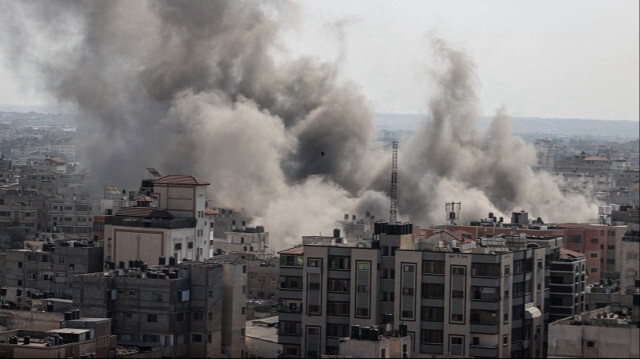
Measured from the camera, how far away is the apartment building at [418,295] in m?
36.1

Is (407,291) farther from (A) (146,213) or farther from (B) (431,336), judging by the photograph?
(A) (146,213)

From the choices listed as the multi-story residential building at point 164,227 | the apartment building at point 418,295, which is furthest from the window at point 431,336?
the multi-story residential building at point 164,227

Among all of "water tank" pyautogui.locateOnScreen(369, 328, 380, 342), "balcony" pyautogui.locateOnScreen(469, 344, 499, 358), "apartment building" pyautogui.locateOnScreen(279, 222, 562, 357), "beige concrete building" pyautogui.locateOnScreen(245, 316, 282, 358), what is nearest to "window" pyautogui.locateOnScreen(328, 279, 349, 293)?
"apartment building" pyautogui.locateOnScreen(279, 222, 562, 357)

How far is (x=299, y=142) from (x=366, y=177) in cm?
404

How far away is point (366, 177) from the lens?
8044cm

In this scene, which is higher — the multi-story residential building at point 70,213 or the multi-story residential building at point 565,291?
the multi-story residential building at point 70,213

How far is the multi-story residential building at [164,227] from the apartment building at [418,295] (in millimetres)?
7396

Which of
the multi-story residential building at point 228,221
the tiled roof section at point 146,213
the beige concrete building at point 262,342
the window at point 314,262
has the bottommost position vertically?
the beige concrete building at point 262,342

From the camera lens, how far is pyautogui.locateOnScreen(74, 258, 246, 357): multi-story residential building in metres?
37.8

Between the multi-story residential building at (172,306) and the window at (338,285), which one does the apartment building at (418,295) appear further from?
the multi-story residential building at (172,306)

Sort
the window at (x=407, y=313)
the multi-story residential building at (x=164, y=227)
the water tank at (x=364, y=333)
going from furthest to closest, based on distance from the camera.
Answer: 1. the multi-story residential building at (x=164, y=227)
2. the window at (x=407, y=313)
3. the water tank at (x=364, y=333)

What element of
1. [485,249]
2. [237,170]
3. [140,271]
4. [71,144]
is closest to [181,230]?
[140,271]

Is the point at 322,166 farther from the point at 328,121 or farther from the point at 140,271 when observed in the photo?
the point at 140,271

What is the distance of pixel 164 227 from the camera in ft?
149
